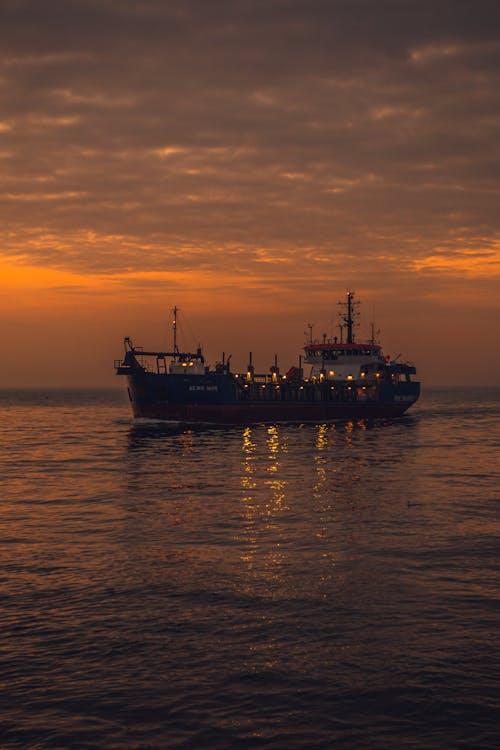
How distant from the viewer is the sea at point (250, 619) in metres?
11.0

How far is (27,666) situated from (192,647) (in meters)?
3.25

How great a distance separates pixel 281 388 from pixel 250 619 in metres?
81.0

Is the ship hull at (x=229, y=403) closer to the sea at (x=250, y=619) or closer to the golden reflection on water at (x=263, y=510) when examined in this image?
the golden reflection on water at (x=263, y=510)

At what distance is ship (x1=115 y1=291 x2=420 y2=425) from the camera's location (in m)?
85.8

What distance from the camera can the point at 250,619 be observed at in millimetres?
15664

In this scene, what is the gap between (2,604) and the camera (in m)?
16.8

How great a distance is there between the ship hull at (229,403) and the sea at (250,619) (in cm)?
4881

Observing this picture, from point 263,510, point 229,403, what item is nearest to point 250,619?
point 263,510

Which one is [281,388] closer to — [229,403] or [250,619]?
[229,403]

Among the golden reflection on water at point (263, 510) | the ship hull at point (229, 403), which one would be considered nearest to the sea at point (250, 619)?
the golden reflection on water at point (263, 510)

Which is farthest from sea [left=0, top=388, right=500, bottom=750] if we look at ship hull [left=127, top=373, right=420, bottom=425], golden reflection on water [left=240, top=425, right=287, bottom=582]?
ship hull [left=127, top=373, right=420, bottom=425]

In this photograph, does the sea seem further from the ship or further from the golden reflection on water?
the ship

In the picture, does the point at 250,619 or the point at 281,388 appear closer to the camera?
the point at 250,619

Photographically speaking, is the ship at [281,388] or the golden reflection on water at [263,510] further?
the ship at [281,388]
